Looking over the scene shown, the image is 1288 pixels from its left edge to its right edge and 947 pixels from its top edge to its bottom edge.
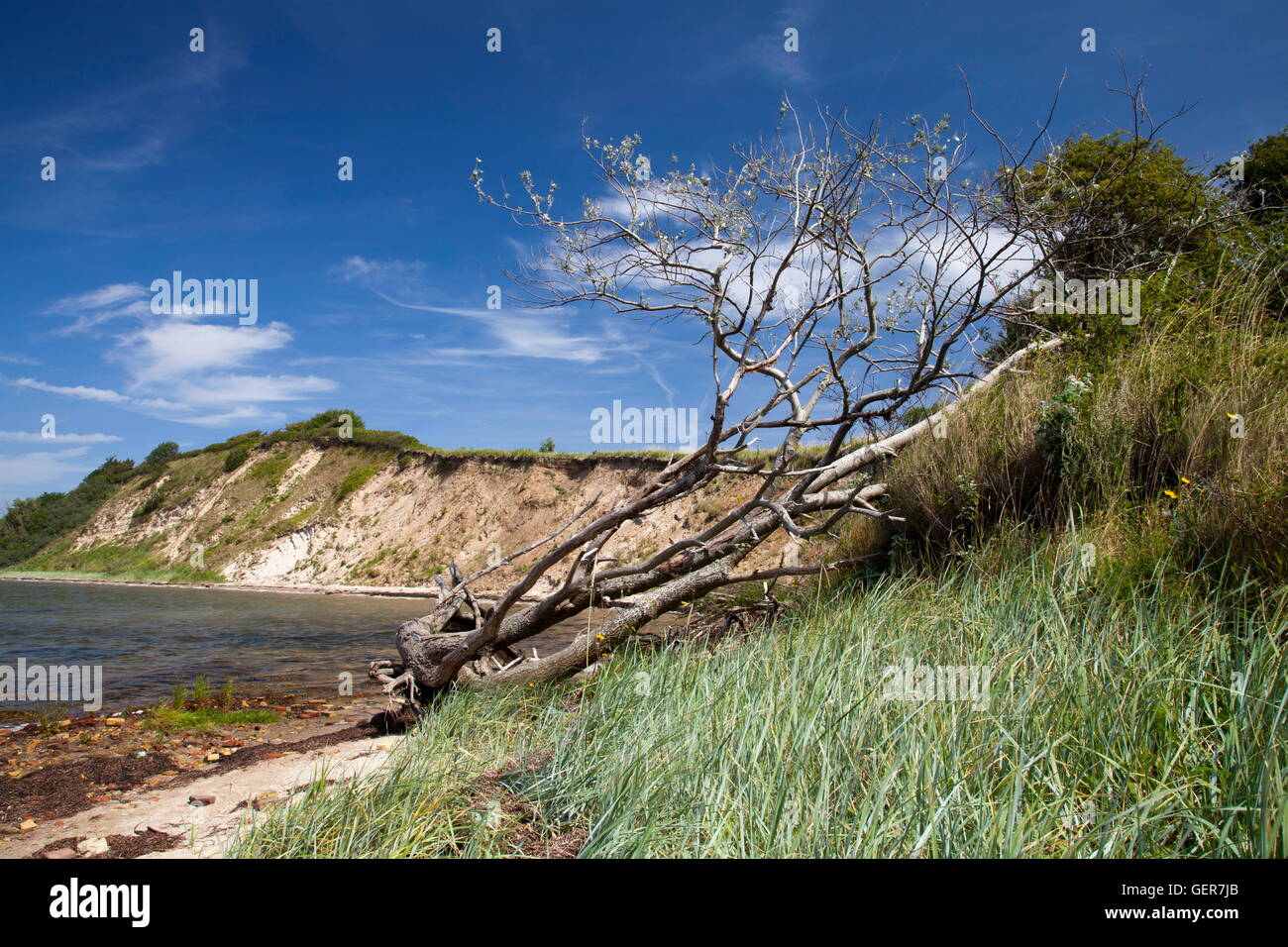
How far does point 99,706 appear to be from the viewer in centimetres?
941

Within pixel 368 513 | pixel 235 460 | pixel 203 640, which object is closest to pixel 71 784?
pixel 203 640

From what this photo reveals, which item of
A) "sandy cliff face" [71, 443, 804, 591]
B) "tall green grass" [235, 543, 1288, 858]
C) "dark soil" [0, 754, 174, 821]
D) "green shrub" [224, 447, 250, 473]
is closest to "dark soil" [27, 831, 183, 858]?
"dark soil" [0, 754, 174, 821]

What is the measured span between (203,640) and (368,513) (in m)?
26.5

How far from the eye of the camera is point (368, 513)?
41969 mm

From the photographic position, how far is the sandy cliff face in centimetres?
3303

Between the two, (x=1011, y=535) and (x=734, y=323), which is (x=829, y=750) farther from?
(x=734, y=323)

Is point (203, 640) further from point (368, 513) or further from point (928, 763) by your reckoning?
point (368, 513)

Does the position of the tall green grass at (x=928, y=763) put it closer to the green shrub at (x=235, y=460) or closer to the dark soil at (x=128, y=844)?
the dark soil at (x=128, y=844)

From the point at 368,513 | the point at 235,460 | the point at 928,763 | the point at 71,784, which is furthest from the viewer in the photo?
the point at 235,460

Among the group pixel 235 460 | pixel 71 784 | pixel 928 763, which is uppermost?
pixel 235 460

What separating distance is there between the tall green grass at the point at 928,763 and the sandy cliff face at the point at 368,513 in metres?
18.7

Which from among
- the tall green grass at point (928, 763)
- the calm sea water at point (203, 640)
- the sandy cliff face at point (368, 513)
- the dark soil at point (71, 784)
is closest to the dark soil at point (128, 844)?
the dark soil at point (71, 784)

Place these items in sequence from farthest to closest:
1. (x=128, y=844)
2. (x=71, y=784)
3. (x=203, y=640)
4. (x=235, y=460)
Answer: (x=235, y=460) → (x=203, y=640) → (x=71, y=784) → (x=128, y=844)

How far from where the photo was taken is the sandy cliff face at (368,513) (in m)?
33.0
